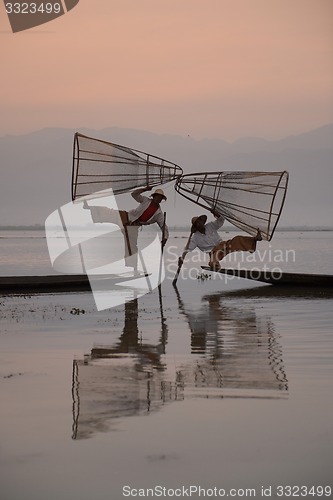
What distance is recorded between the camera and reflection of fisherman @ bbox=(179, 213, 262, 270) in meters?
16.6

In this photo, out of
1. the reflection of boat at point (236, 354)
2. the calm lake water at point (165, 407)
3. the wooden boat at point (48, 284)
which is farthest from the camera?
the wooden boat at point (48, 284)

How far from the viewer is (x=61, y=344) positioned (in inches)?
383

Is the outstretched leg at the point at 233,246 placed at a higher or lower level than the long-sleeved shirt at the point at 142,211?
lower

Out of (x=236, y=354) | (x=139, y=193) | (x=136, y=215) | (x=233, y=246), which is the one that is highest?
(x=139, y=193)

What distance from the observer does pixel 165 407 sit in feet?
21.3

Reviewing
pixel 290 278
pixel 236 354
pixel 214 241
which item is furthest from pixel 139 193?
pixel 236 354

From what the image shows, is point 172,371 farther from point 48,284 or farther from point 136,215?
point 48,284

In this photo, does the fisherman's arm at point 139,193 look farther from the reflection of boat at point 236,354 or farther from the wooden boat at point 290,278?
the reflection of boat at point 236,354

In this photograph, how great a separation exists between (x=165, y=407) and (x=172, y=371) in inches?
57.3

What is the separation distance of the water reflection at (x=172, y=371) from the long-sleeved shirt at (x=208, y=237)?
5.07 metres

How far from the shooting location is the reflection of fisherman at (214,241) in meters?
16.6

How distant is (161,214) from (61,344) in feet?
21.8

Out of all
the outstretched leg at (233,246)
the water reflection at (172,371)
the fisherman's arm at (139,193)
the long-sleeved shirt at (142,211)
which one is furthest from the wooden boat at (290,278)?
the water reflection at (172,371)

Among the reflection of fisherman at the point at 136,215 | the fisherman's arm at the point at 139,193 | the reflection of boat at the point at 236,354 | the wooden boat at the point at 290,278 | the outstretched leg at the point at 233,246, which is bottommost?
the wooden boat at the point at 290,278
